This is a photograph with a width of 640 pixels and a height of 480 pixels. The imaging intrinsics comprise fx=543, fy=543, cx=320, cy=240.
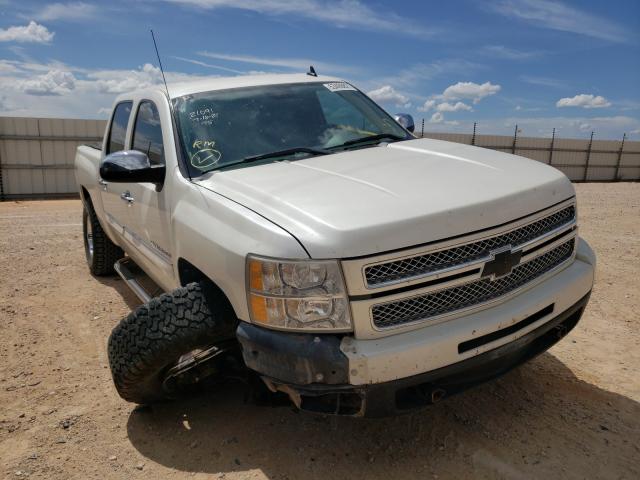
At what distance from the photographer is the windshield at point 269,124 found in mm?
3199

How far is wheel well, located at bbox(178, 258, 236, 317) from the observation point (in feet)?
8.14

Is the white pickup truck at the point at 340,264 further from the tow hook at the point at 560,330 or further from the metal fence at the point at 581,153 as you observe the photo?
the metal fence at the point at 581,153

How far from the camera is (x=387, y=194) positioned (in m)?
2.39

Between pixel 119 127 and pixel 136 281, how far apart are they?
140 cm

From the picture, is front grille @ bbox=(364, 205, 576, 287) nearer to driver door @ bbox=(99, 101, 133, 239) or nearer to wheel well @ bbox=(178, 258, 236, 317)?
wheel well @ bbox=(178, 258, 236, 317)

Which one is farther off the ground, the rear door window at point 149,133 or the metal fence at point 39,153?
the rear door window at point 149,133

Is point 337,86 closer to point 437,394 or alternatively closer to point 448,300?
point 448,300

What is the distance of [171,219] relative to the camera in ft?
9.70

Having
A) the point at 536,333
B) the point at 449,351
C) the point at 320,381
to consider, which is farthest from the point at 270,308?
the point at 536,333

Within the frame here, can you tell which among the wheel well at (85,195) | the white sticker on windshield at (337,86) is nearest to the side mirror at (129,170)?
the white sticker on windshield at (337,86)

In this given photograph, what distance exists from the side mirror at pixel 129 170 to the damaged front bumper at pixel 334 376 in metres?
1.26

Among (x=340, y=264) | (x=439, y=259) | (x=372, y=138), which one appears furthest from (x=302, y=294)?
(x=372, y=138)

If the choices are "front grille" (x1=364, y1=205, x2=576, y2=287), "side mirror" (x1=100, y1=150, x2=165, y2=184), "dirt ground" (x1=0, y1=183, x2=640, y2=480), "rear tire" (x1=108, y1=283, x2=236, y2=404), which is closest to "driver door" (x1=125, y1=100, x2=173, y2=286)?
"side mirror" (x1=100, y1=150, x2=165, y2=184)

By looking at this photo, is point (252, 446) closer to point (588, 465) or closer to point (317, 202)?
point (317, 202)
